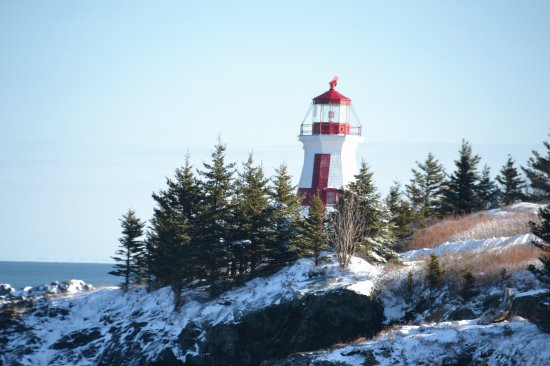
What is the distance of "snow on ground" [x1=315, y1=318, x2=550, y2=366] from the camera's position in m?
28.3

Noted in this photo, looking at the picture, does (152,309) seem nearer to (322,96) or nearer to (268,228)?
(268,228)

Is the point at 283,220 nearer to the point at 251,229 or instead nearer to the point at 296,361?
the point at 251,229

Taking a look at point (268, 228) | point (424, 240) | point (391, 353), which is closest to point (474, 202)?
point (424, 240)

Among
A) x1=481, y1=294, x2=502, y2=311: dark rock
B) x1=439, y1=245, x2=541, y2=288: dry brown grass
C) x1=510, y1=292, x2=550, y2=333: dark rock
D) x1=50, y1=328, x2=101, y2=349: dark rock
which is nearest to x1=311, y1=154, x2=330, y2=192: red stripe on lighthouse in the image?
x1=439, y1=245, x2=541, y2=288: dry brown grass

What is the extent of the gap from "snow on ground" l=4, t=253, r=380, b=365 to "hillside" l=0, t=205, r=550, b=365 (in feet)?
0.28

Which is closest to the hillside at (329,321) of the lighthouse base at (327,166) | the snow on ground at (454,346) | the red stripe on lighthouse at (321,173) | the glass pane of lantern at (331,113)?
the snow on ground at (454,346)

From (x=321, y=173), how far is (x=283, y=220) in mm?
8252

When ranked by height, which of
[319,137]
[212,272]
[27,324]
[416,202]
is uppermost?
[319,137]

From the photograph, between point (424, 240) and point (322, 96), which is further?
point (322, 96)

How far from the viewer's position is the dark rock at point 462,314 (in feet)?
109

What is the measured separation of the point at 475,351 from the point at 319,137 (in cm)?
2378

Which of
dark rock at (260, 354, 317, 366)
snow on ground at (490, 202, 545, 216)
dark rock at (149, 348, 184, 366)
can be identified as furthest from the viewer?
snow on ground at (490, 202, 545, 216)

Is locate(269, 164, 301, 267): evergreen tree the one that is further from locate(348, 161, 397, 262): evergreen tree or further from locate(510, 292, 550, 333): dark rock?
locate(510, 292, 550, 333): dark rock

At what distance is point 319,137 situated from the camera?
51.2 m
